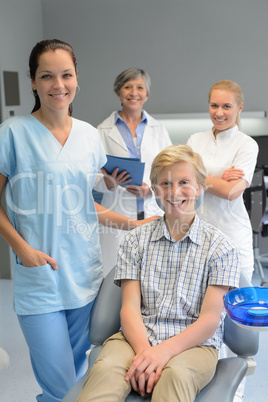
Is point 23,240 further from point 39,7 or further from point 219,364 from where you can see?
point 39,7

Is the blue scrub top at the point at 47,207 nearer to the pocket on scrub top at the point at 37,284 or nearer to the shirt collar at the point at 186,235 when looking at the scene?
the pocket on scrub top at the point at 37,284

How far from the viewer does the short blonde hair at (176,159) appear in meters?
1.62

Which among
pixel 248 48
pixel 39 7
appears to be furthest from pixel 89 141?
pixel 39 7

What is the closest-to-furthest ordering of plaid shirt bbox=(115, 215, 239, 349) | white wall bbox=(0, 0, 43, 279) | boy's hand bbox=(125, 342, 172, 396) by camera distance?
boy's hand bbox=(125, 342, 172, 396) < plaid shirt bbox=(115, 215, 239, 349) < white wall bbox=(0, 0, 43, 279)

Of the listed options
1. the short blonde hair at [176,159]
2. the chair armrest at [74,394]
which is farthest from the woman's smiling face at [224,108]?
the chair armrest at [74,394]

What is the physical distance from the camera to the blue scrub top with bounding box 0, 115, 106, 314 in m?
1.65

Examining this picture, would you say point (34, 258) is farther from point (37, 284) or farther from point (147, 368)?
point (147, 368)

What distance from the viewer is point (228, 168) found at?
91.4 inches

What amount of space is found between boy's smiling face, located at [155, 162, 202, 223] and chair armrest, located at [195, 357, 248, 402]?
46 cm

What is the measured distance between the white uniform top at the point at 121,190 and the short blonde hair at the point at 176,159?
2.88ft

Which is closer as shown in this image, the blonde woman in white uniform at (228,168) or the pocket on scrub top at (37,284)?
the pocket on scrub top at (37,284)

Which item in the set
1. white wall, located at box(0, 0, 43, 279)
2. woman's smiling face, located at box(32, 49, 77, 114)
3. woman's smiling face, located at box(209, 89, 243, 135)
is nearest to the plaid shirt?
woman's smiling face, located at box(32, 49, 77, 114)

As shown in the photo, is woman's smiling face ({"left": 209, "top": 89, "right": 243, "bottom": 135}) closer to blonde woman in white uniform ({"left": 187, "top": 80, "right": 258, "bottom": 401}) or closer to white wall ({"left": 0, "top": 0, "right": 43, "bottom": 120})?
blonde woman in white uniform ({"left": 187, "top": 80, "right": 258, "bottom": 401})

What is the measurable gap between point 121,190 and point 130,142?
0.28 metres
